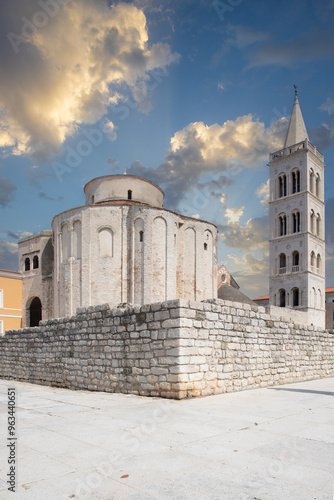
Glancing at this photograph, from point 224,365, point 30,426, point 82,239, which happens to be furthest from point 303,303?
point 30,426

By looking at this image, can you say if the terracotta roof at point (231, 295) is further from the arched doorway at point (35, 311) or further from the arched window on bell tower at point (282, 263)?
the arched doorway at point (35, 311)

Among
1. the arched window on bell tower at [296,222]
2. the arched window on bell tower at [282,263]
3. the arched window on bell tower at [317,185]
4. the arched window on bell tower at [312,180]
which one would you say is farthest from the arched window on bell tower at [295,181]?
the arched window on bell tower at [282,263]

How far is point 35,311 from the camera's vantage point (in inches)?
1296

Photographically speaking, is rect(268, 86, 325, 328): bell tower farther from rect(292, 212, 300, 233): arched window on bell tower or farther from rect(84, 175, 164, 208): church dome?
rect(84, 175, 164, 208): church dome

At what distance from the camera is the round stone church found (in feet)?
87.1

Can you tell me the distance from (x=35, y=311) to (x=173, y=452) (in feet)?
103

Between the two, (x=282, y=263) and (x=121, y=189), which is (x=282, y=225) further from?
(x=121, y=189)

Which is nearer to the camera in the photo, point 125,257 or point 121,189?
point 125,257

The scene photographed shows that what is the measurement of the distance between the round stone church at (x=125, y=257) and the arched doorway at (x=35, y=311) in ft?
7.53

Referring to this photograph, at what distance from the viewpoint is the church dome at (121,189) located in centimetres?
3122

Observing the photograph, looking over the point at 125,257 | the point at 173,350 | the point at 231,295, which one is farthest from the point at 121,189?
the point at 173,350

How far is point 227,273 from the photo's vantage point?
4112cm

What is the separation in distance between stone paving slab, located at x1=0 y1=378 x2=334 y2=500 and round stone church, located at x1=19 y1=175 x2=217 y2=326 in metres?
20.1

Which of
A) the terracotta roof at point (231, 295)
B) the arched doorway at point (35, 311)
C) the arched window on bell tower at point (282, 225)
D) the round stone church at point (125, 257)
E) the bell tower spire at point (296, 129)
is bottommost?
the arched doorway at point (35, 311)
